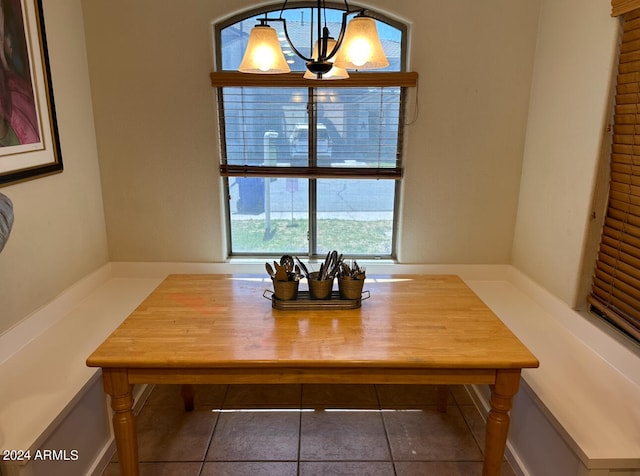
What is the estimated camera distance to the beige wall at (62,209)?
2064 millimetres

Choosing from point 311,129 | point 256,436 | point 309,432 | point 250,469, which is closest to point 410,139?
point 311,129

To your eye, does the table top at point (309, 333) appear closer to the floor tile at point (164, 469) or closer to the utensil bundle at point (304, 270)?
the utensil bundle at point (304, 270)

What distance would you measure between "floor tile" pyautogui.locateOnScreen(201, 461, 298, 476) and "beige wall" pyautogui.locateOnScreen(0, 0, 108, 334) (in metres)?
1.12

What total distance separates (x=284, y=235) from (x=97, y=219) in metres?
1.19

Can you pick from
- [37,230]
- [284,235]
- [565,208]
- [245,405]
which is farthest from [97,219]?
[565,208]

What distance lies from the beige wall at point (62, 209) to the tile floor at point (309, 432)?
84 cm

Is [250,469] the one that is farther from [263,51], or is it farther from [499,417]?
[263,51]

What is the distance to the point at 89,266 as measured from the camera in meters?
2.76

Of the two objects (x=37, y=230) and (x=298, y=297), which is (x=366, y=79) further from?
(x=37, y=230)

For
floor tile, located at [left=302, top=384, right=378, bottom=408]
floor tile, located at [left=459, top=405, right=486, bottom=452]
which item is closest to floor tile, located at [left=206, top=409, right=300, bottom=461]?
floor tile, located at [left=302, top=384, right=378, bottom=408]

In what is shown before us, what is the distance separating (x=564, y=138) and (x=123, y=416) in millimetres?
2410

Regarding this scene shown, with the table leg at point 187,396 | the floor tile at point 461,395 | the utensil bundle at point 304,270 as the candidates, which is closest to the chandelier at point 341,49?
the utensil bundle at point 304,270

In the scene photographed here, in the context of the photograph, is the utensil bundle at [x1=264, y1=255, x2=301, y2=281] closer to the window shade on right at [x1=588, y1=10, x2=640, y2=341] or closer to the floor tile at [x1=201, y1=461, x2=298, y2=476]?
the floor tile at [x1=201, y1=461, x2=298, y2=476]

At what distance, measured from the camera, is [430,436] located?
2244 mm
